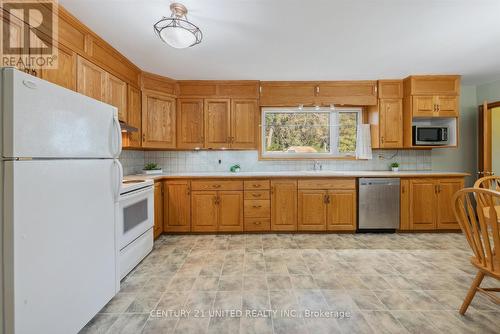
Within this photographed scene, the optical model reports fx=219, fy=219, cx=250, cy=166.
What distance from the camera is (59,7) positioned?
1.80m

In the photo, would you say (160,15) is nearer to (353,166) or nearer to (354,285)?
(354,285)

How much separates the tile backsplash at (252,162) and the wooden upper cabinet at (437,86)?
99cm

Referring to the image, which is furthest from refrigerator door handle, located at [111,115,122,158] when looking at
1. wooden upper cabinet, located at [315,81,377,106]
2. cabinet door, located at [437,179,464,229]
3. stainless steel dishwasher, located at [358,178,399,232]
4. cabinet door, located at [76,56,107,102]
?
cabinet door, located at [437,179,464,229]

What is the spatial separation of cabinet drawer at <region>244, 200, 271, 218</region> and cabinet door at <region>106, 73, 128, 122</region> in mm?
2026

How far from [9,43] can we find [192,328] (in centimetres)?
228

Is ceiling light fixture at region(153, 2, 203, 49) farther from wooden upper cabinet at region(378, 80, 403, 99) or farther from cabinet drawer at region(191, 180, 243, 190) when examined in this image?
wooden upper cabinet at region(378, 80, 403, 99)

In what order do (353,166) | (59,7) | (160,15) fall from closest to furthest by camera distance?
(59,7) < (160,15) < (353,166)

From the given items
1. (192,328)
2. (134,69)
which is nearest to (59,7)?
(134,69)

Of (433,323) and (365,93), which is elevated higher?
(365,93)

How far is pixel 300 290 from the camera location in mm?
1860

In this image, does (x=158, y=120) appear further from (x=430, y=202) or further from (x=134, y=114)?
(x=430, y=202)

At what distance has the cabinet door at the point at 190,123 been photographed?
3.51m

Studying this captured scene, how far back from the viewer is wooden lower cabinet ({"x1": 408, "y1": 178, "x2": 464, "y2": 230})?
3217 mm

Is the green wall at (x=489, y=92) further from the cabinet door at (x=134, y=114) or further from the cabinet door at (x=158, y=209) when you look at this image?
the cabinet door at (x=134, y=114)
